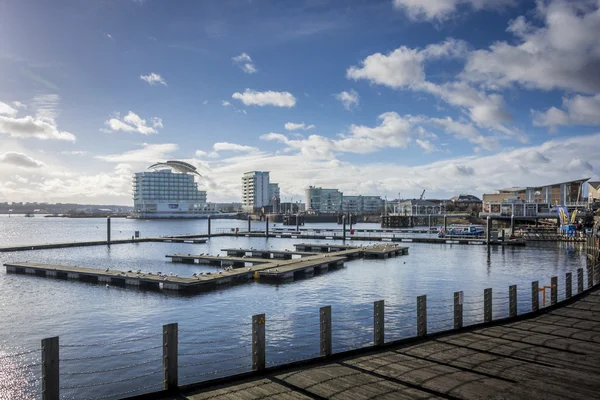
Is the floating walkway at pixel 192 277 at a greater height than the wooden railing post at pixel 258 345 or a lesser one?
lesser

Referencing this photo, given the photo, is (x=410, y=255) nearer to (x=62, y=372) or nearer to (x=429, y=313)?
(x=429, y=313)

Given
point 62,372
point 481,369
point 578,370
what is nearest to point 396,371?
point 481,369

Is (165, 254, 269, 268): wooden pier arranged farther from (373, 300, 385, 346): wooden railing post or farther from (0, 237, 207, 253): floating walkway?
(373, 300, 385, 346): wooden railing post

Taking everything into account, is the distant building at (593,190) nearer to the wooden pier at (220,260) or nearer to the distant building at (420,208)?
the distant building at (420,208)

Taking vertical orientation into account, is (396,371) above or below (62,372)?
above

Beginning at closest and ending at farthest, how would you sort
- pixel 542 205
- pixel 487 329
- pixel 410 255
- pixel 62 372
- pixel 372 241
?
1. pixel 487 329
2. pixel 62 372
3. pixel 410 255
4. pixel 372 241
5. pixel 542 205

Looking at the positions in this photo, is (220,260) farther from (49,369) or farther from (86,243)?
(49,369)

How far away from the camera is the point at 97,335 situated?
19828mm

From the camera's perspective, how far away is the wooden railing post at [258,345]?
9.38 m

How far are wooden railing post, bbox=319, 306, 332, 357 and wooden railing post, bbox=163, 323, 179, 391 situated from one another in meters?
3.60

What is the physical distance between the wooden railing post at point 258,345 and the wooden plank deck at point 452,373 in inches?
12.3

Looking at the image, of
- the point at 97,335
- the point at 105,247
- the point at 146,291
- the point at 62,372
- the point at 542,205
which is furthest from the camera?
the point at 542,205

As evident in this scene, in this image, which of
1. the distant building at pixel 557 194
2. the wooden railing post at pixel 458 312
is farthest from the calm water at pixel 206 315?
the distant building at pixel 557 194

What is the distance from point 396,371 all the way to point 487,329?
547 centimetres
